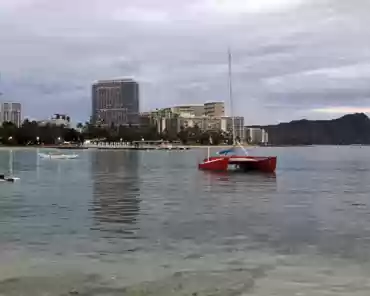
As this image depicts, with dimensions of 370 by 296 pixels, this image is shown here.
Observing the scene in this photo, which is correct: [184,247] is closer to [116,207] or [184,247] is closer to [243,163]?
[116,207]

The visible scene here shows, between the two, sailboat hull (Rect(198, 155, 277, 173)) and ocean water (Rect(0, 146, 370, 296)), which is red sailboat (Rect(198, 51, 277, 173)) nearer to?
sailboat hull (Rect(198, 155, 277, 173))

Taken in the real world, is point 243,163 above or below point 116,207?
above

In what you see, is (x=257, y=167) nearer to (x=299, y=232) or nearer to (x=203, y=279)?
(x=299, y=232)

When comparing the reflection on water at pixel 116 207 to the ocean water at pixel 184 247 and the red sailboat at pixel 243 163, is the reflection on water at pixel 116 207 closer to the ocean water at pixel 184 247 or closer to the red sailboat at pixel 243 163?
the ocean water at pixel 184 247

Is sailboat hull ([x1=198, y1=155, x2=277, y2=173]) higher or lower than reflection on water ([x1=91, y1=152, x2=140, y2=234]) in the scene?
higher

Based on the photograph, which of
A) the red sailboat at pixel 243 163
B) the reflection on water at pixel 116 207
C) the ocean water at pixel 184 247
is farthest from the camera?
the red sailboat at pixel 243 163

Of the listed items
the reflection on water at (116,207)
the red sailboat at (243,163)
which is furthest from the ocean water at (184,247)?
the red sailboat at (243,163)

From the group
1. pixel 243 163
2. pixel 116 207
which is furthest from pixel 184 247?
pixel 243 163

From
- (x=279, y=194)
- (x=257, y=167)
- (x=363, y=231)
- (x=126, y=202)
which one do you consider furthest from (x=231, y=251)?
(x=257, y=167)

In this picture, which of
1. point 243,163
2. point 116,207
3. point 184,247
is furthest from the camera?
Answer: point 243,163

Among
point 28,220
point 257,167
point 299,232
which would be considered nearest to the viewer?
point 299,232

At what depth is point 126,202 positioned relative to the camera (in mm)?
35594

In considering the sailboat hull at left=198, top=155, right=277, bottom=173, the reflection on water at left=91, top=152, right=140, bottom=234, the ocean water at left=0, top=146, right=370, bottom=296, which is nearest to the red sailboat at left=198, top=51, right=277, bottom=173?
the sailboat hull at left=198, top=155, right=277, bottom=173

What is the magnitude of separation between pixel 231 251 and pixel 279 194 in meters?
24.0
